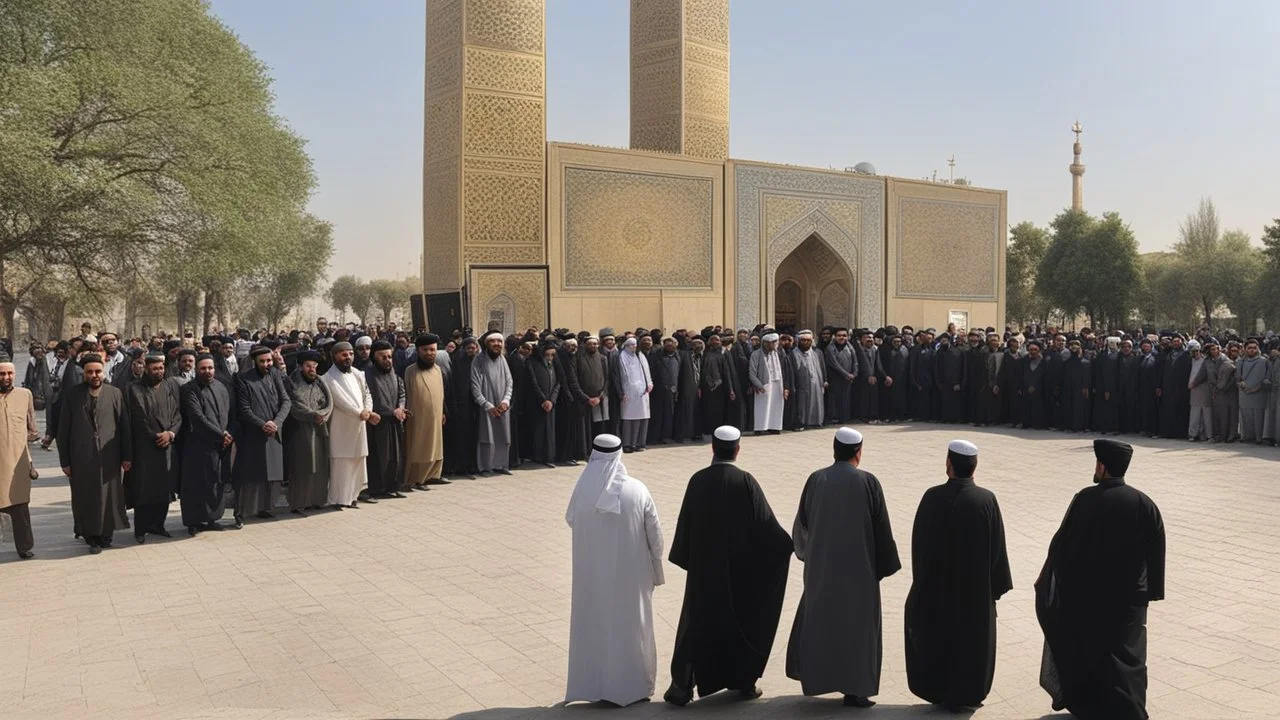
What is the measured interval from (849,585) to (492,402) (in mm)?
6526

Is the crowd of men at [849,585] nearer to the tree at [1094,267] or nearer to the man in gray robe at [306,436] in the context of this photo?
the man in gray robe at [306,436]

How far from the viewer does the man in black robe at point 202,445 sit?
7281 mm

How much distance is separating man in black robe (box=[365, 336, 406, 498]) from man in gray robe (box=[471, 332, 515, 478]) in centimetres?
114

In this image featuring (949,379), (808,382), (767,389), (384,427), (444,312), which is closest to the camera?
(384,427)

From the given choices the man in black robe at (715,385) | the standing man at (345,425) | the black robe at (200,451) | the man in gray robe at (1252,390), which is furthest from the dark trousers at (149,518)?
the man in gray robe at (1252,390)

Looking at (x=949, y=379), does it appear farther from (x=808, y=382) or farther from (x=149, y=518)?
(x=149, y=518)

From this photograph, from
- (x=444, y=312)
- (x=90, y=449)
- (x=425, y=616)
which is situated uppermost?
(x=444, y=312)

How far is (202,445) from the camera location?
731 cm

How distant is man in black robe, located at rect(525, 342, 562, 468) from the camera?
1041 centimetres

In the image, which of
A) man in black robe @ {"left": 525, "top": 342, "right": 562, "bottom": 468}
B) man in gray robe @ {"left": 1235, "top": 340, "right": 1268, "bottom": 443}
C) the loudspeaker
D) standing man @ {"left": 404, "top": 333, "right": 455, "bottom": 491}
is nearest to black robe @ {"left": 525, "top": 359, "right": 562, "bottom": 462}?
man in black robe @ {"left": 525, "top": 342, "right": 562, "bottom": 468}

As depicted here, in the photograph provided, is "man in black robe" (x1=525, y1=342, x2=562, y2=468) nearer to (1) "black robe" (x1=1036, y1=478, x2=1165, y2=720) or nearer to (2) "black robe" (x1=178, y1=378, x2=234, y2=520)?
(2) "black robe" (x1=178, y1=378, x2=234, y2=520)

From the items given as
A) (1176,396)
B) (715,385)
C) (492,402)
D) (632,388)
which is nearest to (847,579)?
(492,402)

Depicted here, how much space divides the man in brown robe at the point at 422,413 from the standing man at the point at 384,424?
0.79ft

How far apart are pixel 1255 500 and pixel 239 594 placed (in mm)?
8082
